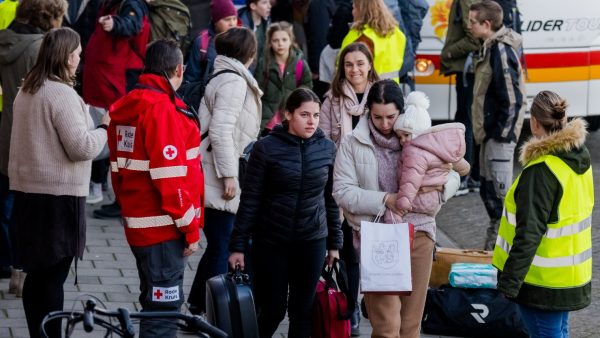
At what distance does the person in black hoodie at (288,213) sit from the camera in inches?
250

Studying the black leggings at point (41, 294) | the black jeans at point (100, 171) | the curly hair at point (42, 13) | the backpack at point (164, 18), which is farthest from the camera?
the black jeans at point (100, 171)

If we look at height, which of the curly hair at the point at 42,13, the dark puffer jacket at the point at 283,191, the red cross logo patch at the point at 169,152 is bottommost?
the dark puffer jacket at the point at 283,191

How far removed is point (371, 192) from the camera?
6449mm

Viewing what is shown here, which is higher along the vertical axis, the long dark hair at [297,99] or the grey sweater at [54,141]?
the long dark hair at [297,99]

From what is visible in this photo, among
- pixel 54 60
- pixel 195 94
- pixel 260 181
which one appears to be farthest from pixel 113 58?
pixel 260 181

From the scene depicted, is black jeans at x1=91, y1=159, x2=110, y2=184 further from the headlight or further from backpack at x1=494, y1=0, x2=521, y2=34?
backpack at x1=494, y1=0, x2=521, y2=34

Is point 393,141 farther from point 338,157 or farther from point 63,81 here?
point 63,81

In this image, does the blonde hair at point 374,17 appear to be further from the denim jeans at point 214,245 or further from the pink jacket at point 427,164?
the pink jacket at point 427,164

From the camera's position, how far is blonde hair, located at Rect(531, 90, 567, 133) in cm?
602

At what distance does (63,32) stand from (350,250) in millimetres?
2162

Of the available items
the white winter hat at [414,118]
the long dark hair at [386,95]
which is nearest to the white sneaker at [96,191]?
the long dark hair at [386,95]

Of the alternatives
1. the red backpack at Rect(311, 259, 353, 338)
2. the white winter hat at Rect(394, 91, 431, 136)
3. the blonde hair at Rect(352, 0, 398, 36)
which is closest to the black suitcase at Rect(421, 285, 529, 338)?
the red backpack at Rect(311, 259, 353, 338)

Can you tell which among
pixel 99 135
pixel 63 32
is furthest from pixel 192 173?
pixel 63 32

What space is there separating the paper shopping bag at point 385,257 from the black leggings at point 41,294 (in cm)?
160
